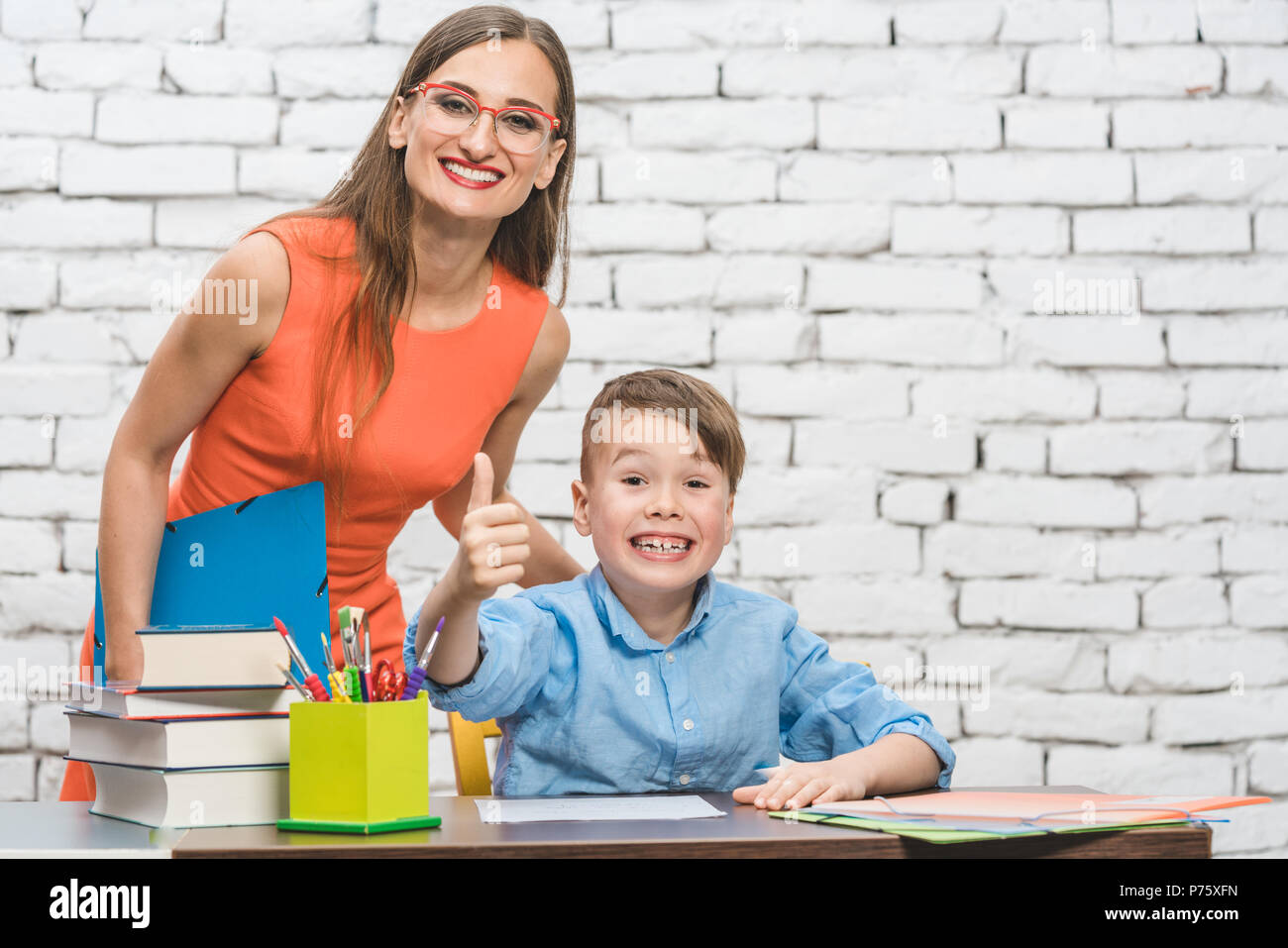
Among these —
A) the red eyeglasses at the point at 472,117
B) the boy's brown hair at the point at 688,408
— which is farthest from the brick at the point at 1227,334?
the red eyeglasses at the point at 472,117

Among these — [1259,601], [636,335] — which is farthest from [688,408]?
[1259,601]

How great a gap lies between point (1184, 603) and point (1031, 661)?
0.92 ft

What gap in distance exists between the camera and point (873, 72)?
2.05 meters

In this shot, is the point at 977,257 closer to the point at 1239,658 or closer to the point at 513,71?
the point at 1239,658

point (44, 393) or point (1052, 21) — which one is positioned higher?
point (1052, 21)

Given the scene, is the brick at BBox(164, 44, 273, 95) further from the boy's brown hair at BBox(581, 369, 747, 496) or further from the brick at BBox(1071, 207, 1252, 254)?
the brick at BBox(1071, 207, 1252, 254)

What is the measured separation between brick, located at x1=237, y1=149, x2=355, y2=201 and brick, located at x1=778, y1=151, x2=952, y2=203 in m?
0.76

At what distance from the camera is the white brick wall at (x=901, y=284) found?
201 centimetres

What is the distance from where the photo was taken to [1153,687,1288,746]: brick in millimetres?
2045

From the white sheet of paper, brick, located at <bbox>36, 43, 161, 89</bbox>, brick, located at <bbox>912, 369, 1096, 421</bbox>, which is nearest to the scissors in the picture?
the white sheet of paper

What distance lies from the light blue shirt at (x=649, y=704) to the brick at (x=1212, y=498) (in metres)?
1.06

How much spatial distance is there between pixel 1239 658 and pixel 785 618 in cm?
118

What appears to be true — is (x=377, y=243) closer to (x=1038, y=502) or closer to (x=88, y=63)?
(x=88, y=63)

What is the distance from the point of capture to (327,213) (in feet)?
4.49
